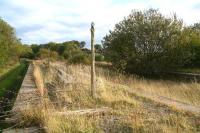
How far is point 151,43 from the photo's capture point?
4078 centimetres

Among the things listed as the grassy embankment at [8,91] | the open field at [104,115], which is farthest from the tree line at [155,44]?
the open field at [104,115]

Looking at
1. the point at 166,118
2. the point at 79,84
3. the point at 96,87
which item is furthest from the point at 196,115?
the point at 79,84

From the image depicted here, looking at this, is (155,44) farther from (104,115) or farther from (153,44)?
(104,115)

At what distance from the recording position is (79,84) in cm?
2016

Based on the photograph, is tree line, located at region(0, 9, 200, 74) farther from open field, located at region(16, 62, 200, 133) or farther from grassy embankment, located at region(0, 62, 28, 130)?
open field, located at region(16, 62, 200, 133)

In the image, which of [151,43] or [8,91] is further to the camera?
[151,43]

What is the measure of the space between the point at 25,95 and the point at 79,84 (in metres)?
3.44

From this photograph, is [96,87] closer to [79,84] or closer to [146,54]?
[79,84]

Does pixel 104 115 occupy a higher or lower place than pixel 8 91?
lower

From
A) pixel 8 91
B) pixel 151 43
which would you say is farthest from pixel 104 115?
pixel 151 43

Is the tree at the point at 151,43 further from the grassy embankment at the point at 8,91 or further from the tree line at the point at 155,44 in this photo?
the grassy embankment at the point at 8,91

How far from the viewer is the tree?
4006cm

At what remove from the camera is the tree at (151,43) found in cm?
4006

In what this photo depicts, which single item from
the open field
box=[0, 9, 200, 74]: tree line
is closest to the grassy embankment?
the open field
